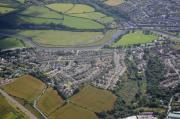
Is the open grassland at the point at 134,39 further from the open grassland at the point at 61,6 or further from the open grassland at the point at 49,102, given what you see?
the open grassland at the point at 49,102

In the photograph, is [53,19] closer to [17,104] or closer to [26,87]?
[26,87]

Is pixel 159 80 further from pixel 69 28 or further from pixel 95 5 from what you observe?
pixel 95 5

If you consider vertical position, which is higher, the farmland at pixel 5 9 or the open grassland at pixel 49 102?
the farmland at pixel 5 9

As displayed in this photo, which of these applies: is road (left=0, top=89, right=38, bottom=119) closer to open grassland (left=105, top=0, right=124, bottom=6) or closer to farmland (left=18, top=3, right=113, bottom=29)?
farmland (left=18, top=3, right=113, bottom=29)

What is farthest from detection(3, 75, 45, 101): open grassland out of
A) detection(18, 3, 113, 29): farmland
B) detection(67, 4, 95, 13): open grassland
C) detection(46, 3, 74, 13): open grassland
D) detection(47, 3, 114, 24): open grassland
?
detection(46, 3, 74, 13): open grassland

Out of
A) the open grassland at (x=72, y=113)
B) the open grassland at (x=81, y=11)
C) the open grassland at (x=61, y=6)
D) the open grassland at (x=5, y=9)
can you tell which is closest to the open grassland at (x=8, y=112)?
the open grassland at (x=72, y=113)

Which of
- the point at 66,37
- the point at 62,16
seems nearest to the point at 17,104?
the point at 66,37
